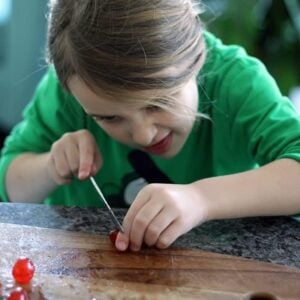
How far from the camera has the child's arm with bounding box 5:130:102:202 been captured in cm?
86

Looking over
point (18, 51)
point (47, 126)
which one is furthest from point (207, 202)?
point (18, 51)

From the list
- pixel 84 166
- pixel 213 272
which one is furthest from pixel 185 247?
pixel 84 166

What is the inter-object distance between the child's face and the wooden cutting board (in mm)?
149

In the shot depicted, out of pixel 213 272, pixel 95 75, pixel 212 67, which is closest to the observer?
pixel 213 272

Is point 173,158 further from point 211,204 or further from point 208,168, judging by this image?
point 211,204

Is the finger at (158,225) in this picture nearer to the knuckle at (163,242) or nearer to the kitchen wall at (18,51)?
the knuckle at (163,242)

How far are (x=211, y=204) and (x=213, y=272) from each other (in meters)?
0.11

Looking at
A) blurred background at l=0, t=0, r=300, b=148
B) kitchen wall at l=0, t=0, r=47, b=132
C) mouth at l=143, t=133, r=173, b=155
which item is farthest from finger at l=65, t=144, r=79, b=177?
kitchen wall at l=0, t=0, r=47, b=132

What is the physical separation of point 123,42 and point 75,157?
18cm

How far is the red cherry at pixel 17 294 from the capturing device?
64cm

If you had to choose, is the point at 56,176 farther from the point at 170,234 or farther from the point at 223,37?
the point at 223,37

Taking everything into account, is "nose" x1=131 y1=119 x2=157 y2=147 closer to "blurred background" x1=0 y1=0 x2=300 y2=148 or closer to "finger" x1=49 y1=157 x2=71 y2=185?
"finger" x1=49 y1=157 x2=71 y2=185

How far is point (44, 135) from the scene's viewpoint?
41.1 inches

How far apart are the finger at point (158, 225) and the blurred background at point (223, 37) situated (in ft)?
2.93
